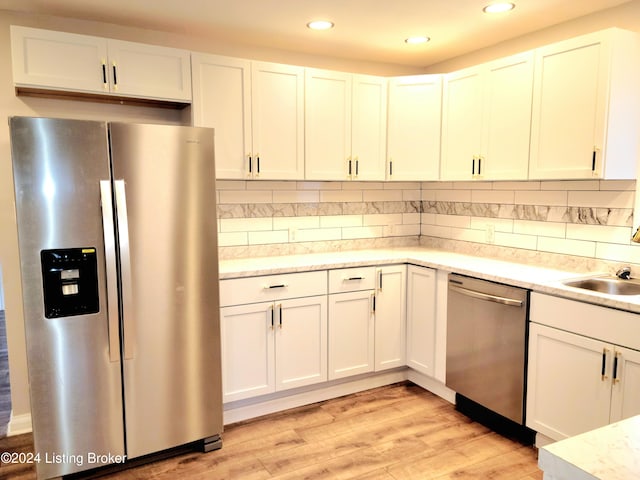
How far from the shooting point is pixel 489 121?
3031 millimetres

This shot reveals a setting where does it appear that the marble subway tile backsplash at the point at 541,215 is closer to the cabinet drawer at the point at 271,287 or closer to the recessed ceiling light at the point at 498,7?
the recessed ceiling light at the point at 498,7

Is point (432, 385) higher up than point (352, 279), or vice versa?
point (352, 279)

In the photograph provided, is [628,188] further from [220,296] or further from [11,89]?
[11,89]

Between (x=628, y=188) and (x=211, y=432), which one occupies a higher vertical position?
(x=628, y=188)

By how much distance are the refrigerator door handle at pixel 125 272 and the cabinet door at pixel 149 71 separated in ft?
2.56

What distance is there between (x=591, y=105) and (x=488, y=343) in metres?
1.42

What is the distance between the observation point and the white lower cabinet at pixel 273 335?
279 centimetres

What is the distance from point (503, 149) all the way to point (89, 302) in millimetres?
2513

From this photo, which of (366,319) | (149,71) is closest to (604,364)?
(366,319)

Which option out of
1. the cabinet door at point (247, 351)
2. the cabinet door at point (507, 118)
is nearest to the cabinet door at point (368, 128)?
the cabinet door at point (507, 118)

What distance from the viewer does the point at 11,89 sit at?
266 centimetres

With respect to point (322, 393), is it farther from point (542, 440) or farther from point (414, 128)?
point (414, 128)

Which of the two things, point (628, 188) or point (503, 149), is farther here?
point (503, 149)

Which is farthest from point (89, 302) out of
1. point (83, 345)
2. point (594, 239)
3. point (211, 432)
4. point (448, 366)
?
point (594, 239)
